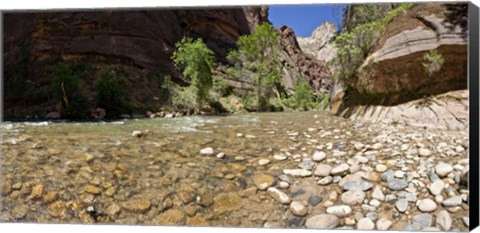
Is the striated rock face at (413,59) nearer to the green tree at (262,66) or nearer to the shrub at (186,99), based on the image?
the green tree at (262,66)

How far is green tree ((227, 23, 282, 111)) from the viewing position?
6617mm

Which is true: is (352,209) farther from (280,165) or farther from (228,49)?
(228,49)

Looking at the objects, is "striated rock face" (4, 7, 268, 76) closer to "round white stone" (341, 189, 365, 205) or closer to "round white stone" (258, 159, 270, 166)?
"round white stone" (258, 159, 270, 166)

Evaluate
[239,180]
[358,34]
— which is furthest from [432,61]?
[239,180]

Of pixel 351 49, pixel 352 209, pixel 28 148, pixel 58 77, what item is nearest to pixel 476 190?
pixel 352 209

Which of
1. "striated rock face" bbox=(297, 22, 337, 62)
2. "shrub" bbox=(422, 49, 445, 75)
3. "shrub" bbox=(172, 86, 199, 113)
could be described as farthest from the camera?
"shrub" bbox=(172, 86, 199, 113)

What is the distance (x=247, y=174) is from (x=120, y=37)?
5745 mm

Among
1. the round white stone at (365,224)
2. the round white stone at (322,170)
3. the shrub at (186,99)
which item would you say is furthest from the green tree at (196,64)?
the round white stone at (365,224)

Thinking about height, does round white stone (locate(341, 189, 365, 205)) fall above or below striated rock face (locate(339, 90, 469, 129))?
below

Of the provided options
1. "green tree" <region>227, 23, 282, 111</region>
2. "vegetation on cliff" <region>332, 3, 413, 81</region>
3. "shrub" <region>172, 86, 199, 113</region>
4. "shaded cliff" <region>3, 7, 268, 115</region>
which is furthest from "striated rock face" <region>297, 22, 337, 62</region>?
"shrub" <region>172, 86, 199, 113</region>

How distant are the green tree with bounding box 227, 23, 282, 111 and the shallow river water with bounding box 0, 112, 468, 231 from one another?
360 cm

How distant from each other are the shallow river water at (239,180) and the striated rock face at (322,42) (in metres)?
1.24

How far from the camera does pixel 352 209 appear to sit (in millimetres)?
2064

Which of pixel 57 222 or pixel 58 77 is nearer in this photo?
pixel 57 222
